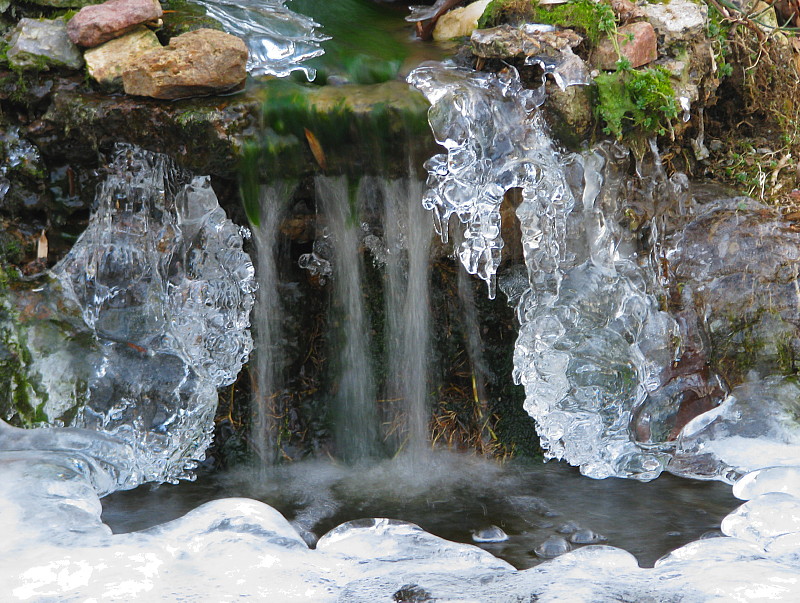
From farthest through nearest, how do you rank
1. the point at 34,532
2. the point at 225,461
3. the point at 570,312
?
the point at 225,461, the point at 570,312, the point at 34,532

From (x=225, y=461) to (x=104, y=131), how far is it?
4.80ft

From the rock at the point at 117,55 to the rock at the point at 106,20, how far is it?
29 millimetres

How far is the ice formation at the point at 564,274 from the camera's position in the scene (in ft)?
10.7

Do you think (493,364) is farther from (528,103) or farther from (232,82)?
(232,82)

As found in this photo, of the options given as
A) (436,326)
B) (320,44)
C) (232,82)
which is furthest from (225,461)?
(320,44)

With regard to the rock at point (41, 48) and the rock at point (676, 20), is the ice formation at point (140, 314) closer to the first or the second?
the rock at point (41, 48)

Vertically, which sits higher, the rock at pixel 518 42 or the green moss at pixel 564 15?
the green moss at pixel 564 15

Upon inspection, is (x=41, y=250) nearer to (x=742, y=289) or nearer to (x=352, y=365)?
(x=352, y=365)

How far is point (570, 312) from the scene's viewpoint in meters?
3.49

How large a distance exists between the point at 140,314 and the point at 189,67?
971mm

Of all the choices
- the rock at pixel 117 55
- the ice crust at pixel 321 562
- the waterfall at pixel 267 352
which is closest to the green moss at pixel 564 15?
the waterfall at pixel 267 352

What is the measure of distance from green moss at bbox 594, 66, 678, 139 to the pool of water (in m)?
1.36

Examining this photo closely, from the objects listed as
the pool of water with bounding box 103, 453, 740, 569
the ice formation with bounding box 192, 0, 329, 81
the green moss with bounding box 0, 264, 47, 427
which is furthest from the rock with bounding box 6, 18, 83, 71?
the pool of water with bounding box 103, 453, 740, 569

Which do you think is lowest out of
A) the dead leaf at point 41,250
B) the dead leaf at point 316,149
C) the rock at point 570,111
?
the dead leaf at point 41,250
